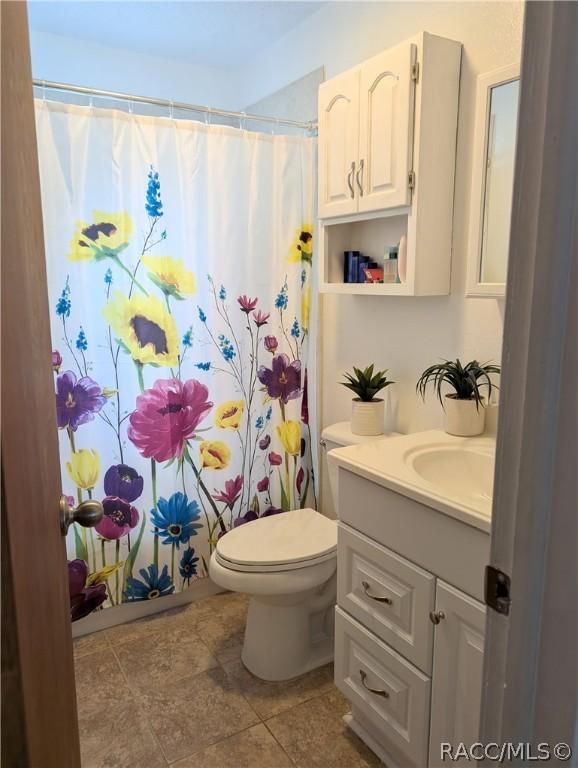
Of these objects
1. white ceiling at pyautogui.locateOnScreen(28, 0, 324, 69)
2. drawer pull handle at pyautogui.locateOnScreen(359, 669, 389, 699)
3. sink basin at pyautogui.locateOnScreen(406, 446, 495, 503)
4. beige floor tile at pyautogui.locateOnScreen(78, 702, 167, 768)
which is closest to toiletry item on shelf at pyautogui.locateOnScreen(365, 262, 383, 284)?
sink basin at pyautogui.locateOnScreen(406, 446, 495, 503)

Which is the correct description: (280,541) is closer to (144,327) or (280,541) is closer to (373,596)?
(373,596)

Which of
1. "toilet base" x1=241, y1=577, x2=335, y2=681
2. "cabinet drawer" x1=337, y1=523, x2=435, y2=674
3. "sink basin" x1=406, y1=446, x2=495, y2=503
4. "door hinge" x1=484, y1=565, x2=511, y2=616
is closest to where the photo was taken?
"door hinge" x1=484, y1=565, x2=511, y2=616

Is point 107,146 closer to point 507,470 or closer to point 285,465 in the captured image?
point 285,465

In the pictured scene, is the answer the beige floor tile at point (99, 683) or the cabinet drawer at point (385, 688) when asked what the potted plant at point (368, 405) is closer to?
the cabinet drawer at point (385, 688)

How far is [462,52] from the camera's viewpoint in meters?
1.63

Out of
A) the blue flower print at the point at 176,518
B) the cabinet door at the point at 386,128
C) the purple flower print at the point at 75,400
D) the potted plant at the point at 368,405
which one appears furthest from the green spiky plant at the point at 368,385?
the purple flower print at the point at 75,400

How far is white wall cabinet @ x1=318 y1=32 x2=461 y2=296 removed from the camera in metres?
1.61

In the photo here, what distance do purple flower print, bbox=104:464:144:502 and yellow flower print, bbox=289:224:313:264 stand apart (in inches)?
43.1

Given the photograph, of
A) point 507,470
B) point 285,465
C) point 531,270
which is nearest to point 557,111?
point 531,270

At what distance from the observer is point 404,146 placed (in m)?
1.63

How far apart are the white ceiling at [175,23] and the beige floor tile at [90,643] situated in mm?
2508

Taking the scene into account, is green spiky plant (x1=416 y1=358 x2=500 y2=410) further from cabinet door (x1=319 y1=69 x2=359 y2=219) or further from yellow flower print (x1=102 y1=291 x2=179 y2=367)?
Answer: yellow flower print (x1=102 y1=291 x2=179 y2=367)

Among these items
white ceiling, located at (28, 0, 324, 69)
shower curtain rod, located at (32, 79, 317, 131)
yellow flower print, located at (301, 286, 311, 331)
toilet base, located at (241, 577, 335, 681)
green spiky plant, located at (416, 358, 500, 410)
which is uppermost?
white ceiling, located at (28, 0, 324, 69)

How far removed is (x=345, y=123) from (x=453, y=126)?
0.37m
